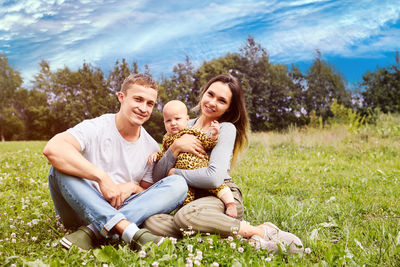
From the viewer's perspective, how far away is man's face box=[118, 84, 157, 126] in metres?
3.27

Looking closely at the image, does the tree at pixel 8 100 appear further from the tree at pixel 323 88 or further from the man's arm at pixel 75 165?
the man's arm at pixel 75 165

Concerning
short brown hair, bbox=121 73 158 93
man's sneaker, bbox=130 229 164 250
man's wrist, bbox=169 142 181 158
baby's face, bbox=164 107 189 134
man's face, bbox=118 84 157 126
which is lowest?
man's sneaker, bbox=130 229 164 250

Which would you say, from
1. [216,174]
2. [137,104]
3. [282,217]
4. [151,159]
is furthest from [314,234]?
[137,104]

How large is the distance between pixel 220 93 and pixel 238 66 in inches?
562

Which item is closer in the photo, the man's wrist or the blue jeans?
the blue jeans

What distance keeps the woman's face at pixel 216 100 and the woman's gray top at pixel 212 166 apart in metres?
0.23

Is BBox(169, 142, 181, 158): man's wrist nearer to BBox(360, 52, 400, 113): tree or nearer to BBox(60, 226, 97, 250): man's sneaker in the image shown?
BBox(60, 226, 97, 250): man's sneaker

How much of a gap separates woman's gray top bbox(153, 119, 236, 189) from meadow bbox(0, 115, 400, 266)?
1.65 ft

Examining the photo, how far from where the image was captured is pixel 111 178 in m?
3.15

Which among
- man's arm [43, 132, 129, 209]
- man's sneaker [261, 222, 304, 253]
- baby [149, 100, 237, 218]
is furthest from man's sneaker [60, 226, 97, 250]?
man's sneaker [261, 222, 304, 253]

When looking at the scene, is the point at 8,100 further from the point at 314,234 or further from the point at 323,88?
the point at 314,234

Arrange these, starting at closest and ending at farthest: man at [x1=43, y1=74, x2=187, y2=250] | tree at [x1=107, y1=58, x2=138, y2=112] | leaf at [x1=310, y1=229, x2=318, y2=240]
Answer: man at [x1=43, y1=74, x2=187, y2=250], leaf at [x1=310, y1=229, x2=318, y2=240], tree at [x1=107, y1=58, x2=138, y2=112]

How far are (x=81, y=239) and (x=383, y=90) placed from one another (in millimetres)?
17868

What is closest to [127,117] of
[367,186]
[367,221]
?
[367,221]
